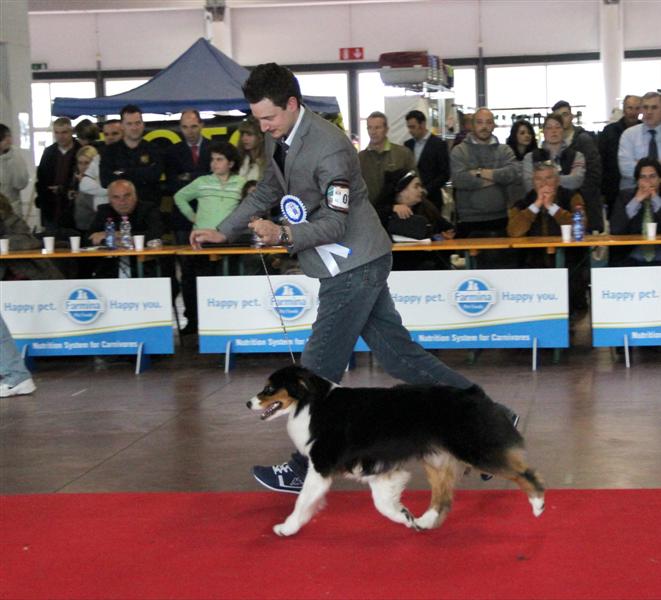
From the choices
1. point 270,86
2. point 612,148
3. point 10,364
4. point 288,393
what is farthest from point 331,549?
point 612,148

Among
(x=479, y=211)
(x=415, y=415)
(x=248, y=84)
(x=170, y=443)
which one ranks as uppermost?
(x=248, y=84)

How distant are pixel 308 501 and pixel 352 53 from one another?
21.3 m

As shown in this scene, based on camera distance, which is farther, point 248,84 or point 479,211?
point 479,211

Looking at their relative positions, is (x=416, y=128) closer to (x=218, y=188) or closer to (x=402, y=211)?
(x=402, y=211)

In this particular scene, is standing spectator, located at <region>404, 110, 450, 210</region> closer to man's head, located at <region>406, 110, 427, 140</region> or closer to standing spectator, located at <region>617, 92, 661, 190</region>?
man's head, located at <region>406, 110, 427, 140</region>

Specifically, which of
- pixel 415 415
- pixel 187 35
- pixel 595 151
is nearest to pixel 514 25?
pixel 187 35

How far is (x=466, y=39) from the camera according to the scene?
24062 millimetres

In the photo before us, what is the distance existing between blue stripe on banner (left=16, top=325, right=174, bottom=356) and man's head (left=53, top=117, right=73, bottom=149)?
2.76m

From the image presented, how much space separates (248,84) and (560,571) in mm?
2126

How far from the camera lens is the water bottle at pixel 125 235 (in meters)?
8.83

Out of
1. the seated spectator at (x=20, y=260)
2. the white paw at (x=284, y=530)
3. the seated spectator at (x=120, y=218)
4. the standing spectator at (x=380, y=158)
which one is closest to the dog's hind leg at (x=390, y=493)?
the white paw at (x=284, y=530)

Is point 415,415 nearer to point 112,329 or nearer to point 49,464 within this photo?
point 49,464

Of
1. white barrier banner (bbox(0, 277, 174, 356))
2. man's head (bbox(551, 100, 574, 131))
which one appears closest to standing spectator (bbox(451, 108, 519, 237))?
man's head (bbox(551, 100, 574, 131))

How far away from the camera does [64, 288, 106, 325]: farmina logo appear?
8539mm
